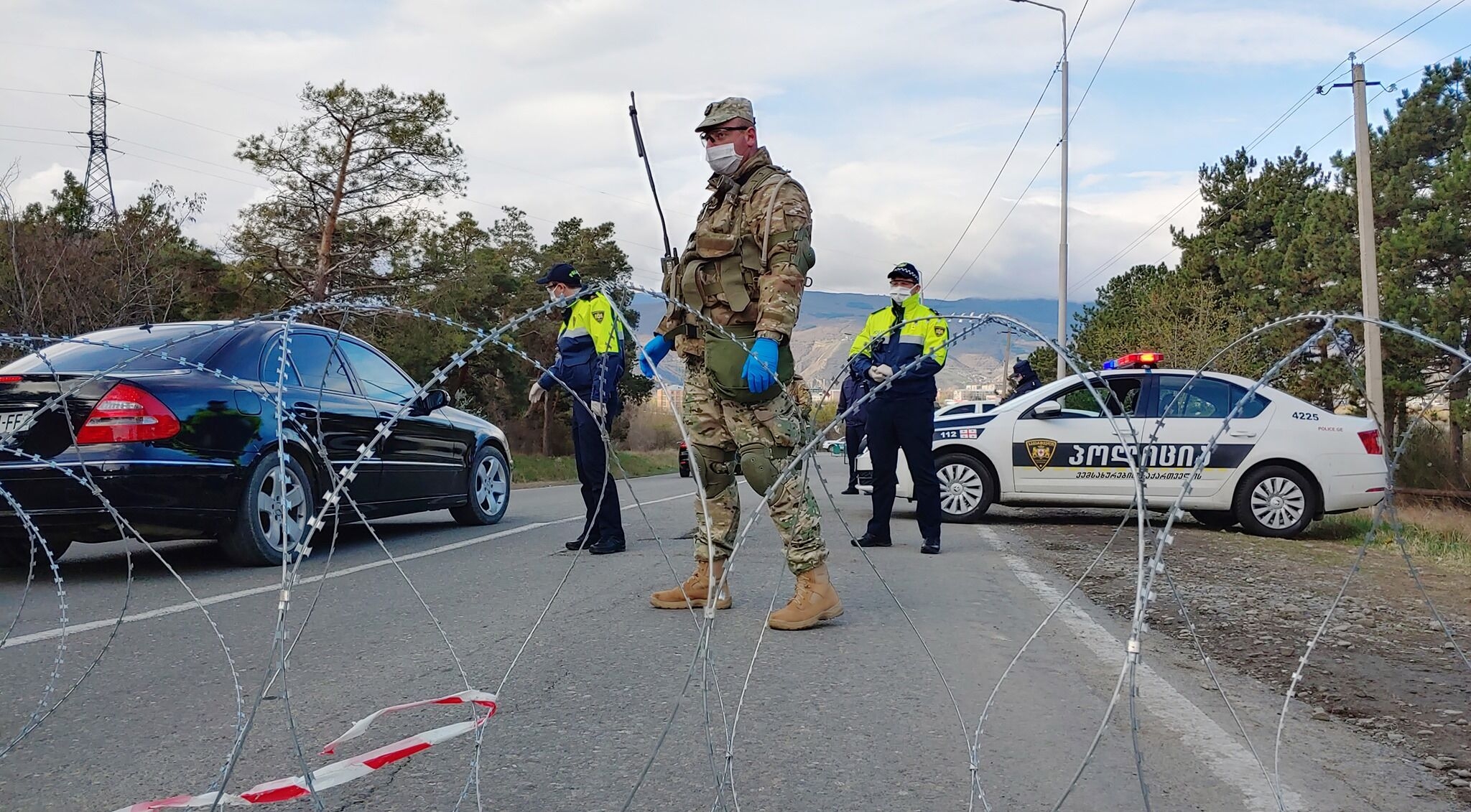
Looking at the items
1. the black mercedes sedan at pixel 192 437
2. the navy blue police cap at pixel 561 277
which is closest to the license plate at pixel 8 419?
the black mercedes sedan at pixel 192 437

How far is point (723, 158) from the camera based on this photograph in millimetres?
4855

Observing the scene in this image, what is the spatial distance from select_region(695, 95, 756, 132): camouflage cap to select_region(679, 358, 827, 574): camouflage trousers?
1.03m

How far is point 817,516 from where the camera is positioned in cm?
517

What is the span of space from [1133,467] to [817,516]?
9.58ft

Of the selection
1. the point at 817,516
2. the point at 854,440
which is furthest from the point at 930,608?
the point at 854,440

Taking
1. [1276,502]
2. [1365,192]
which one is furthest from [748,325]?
[1365,192]

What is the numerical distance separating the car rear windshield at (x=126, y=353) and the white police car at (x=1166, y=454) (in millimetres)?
5688

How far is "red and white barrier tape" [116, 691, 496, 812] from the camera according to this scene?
2.76 metres

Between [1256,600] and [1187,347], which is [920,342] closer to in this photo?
[1256,600]

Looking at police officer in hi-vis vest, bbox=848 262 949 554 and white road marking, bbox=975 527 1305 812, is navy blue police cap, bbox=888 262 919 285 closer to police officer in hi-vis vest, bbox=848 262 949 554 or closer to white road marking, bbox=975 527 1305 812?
police officer in hi-vis vest, bbox=848 262 949 554

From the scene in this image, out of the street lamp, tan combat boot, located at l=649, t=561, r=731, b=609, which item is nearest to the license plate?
tan combat boot, located at l=649, t=561, r=731, b=609

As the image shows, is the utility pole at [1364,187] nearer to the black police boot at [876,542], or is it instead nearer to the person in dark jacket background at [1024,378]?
the person in dark jacket background at [1024,378]

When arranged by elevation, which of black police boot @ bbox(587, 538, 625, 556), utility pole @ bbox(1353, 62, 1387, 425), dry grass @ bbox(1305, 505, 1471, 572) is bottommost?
dry grass @ bbox(1305, 505, 1471, 572)

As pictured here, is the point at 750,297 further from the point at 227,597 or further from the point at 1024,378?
the point at 1024,378
